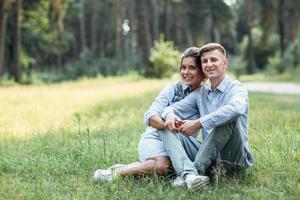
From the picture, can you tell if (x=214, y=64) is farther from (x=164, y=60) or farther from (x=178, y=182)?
(x=164, y=60)

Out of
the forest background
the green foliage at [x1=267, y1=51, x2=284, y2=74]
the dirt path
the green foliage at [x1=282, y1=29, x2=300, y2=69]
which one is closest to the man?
the dirt path

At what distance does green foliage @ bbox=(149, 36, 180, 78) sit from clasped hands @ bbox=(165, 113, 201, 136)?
24149mm

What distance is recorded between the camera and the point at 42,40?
3872 cm

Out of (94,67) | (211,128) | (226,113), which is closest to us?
(226,113)

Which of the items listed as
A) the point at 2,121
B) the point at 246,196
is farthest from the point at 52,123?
the point at 246,196

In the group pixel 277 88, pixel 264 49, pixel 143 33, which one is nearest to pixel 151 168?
pixel 277 88

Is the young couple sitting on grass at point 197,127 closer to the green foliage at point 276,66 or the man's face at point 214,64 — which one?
the man's face at point 214,64

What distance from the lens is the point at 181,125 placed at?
549 cm

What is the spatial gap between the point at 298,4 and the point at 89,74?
17933 mm

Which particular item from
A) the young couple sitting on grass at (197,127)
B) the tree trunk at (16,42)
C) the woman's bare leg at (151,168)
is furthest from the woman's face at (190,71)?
the tree trunk at (16,42)

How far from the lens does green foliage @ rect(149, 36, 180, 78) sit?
30.0m

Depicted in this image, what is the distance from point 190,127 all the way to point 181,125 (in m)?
0.13

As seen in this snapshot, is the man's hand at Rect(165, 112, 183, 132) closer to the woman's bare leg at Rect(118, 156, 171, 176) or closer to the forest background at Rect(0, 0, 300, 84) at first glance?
the woman's bare leg at Rect(118, 156, 171, 176)

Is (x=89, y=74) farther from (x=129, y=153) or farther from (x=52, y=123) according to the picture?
(x=129, y=153)
